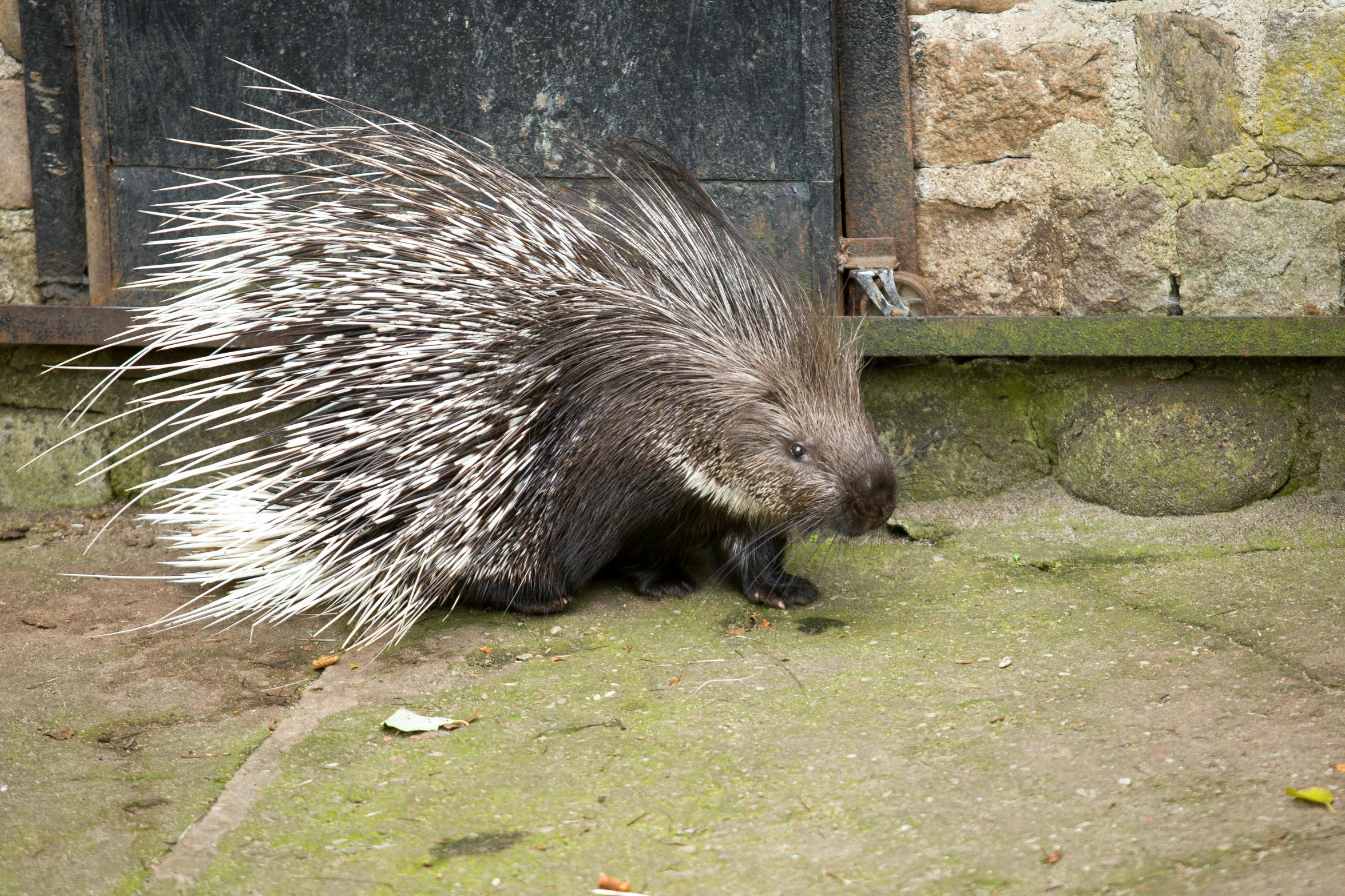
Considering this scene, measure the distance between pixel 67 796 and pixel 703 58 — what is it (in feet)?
6.94

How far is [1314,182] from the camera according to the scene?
2.76 m

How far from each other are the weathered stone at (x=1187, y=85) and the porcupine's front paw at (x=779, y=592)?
144 centimetres

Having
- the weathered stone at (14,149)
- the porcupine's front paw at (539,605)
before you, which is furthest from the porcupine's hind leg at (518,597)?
the weathered stone at (14,149)

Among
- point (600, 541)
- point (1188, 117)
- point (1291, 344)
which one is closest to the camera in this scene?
point (600, 541)

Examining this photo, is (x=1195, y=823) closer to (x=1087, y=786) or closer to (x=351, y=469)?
(x=1087, y=786)

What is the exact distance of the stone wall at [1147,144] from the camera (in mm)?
2729

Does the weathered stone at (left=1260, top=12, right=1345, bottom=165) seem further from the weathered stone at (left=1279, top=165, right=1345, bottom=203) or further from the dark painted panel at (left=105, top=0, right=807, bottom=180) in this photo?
the dark painted panel at (left=105, top=0, right=807, bottom=180)

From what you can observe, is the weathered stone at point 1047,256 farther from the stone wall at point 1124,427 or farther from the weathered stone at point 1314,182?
the weathered stone at point 1314,182

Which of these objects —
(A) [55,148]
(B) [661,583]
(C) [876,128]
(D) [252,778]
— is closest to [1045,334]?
(C) [876,128]

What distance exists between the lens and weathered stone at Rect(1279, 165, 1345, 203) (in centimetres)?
275

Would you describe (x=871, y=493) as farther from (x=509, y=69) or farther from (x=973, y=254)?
(x=509, y=69)

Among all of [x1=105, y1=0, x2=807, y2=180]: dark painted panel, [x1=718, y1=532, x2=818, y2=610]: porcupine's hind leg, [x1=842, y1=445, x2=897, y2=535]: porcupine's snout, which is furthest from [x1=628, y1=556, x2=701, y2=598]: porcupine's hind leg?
[x1=105, y1=0, x2=807, y2=180]: dark painted panel

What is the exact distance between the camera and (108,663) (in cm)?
215

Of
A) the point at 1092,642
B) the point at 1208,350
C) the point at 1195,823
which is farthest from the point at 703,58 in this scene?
the point at 1195,823
